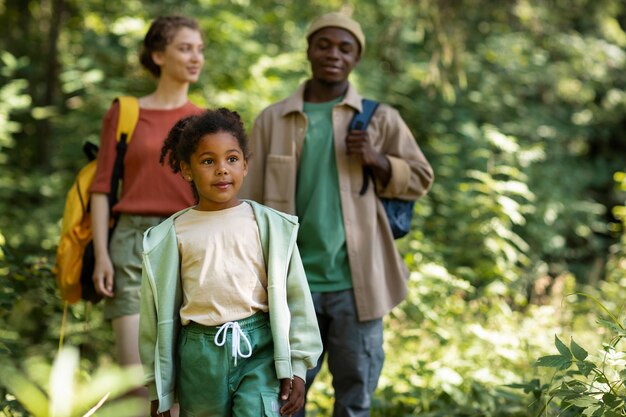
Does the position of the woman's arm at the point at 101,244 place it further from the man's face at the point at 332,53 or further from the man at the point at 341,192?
the man's face at the point at 332,53

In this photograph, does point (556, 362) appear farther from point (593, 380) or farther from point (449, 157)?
point (449, 157)

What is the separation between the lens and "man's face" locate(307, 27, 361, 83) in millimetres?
3705

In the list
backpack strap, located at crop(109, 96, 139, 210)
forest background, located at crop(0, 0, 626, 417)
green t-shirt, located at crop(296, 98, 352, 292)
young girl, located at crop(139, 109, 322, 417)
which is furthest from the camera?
forest background, located at crop(0, 0, 626, 417)

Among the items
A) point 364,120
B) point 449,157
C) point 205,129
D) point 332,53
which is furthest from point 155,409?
point 449,157

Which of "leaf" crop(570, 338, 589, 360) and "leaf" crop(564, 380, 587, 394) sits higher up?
"leaf" crop(570, 338, 589, 360)

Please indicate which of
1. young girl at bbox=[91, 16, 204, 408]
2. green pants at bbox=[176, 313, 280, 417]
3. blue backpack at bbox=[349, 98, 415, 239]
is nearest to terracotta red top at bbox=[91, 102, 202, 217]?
young girl at bbox=[91, 16, 204, 408]

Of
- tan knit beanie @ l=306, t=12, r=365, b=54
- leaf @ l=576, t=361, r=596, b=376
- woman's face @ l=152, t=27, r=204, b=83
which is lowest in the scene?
leaf @ l=576, t=361, r=596, b=376

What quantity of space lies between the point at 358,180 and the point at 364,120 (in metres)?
0.28

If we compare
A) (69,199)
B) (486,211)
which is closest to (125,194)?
(69,199)

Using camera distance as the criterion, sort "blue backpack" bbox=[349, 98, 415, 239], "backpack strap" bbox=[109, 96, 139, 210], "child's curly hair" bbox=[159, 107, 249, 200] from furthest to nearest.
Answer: "backpack strap" bbox=[109, 96, 139, 210] → "blue backpack" bbox=[349, 98, 415, 239] → "child's curly hair" bbox=[159, 107, 249, 200]

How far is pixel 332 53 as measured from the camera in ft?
12.1

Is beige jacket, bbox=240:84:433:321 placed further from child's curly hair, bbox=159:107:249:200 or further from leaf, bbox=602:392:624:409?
leaf, bbox=602:392:624:409

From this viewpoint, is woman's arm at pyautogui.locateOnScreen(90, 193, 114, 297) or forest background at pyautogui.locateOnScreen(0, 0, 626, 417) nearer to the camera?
woman's arm at pyautogui.locateOnScreen(90, 193, 114, 297)

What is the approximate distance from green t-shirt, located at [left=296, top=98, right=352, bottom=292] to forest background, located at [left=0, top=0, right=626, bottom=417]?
3.41 ft
